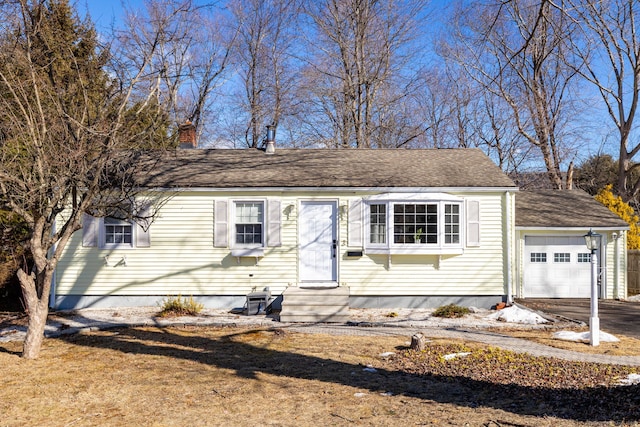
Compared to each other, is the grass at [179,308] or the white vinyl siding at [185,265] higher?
the white vinyl siding at [185,265]

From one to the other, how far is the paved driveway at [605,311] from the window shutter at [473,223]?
257cm

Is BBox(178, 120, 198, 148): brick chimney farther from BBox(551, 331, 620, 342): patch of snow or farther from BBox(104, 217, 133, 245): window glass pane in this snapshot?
BBox(551, 331, 620, 342): patch of snow

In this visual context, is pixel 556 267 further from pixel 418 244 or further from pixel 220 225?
pixel 220 225

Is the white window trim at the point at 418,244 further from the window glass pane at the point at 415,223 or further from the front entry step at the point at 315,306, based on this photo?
the front entry step at the point at 315,306

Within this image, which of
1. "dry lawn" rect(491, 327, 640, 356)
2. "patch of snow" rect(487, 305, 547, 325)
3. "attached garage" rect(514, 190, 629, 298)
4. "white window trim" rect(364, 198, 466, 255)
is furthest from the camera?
"attached garage" rect(514, 190, 629, 298)

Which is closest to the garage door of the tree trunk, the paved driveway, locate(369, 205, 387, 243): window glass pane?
the paved driveway

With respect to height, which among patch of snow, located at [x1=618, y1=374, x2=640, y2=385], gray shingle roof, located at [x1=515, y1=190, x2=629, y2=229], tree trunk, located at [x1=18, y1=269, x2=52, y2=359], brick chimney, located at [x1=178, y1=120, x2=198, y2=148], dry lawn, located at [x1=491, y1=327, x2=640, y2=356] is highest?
brick chimney, located at [x1=178, y1=120, x2=198, y2=148]

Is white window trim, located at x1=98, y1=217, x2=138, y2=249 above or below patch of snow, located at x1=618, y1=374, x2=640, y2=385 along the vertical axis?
above

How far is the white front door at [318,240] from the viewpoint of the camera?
41.2ft

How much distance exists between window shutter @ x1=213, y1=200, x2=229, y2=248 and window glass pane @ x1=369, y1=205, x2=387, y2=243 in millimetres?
3556

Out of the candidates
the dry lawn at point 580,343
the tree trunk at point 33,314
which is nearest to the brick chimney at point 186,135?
the tree trunk at point 33,314

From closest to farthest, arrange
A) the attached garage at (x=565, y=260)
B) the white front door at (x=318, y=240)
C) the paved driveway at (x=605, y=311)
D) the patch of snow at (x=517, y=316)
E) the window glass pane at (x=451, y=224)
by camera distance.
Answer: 1. the paved driveway at (x=605, y=311)
2. the patch of snow at (x=517, y=316)
3. the window glass pane at (x=451, y=224)
4. the white front door at (x=318, y=240)
5. the attached garage at (x=565, y=260)

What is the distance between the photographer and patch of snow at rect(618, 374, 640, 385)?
6191mm

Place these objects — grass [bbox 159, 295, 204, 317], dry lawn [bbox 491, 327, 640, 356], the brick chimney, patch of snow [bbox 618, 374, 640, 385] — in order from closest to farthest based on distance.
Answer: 1. patch of snow [bbox 618, 374, 640, 385]
2. dry lawn [bbox 491, 327, 640, 356]
3. grass [bbox 159, 295, 204, 317]
4. the brick chimney
